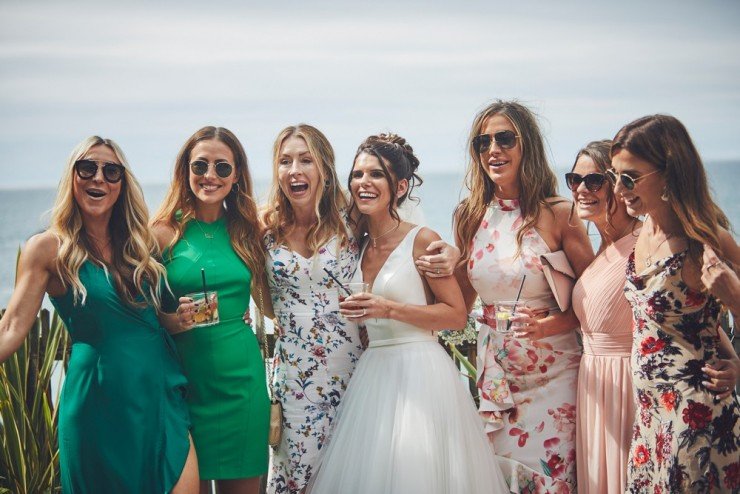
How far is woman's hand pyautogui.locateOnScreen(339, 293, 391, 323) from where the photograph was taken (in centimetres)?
370

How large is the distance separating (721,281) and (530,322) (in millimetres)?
1089

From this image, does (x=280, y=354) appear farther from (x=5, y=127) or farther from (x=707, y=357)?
(x=5, y=127)

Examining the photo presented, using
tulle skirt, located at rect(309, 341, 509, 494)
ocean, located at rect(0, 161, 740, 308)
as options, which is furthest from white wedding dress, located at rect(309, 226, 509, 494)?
ocean, located at rect(0, 161, 740, 308)

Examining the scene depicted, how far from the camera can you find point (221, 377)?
3891 mm

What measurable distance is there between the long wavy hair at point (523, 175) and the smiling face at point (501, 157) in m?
0.02

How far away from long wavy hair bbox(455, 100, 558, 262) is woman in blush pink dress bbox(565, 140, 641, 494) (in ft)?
0.76

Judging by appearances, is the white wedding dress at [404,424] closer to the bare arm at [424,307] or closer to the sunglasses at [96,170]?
the bare arm at [424,307]

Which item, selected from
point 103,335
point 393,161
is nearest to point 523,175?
point 393,161

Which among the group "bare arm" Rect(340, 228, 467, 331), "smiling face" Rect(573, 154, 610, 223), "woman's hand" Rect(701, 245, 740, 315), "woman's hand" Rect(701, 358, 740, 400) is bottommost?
"woman's hand" Rect(701, 358, 740, 400)

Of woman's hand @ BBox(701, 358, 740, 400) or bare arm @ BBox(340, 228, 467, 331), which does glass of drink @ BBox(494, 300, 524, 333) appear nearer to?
bare arm @ BBox(340, 228, 467, 331)

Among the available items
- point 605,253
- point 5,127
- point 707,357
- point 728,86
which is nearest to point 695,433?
point 707,357

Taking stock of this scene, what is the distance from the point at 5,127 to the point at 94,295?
1699 inches

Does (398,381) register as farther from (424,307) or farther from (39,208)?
(39,208)

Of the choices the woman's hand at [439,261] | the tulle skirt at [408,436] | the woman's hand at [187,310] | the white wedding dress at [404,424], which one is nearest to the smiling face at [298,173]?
the white wedding dress at [404,424]
